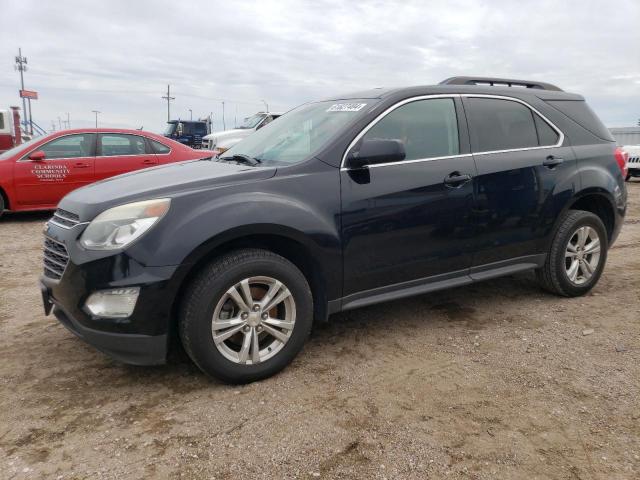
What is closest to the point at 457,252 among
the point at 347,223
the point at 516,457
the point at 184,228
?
the point at 347,223

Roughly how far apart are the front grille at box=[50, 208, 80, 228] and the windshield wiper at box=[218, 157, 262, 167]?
1116mm

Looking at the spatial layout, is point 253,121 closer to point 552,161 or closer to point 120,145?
point 120,145

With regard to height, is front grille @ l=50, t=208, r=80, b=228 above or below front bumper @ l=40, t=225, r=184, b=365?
above

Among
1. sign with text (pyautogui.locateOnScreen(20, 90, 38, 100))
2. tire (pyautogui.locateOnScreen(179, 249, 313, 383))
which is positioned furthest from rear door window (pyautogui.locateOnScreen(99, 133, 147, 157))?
sign with text (pyautogui.locateOnScreen(20, 90, 38, 100))

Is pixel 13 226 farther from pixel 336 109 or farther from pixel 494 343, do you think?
pixel 494 343

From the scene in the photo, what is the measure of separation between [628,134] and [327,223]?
84.3ft

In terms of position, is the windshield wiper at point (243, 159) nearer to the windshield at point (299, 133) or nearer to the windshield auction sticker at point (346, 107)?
the windshield at point (299, 133)

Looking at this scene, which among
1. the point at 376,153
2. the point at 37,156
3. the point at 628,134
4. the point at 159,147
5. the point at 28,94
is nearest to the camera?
the point at 376,153

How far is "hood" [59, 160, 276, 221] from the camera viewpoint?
9.05 ft

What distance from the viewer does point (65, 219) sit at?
2943 mm

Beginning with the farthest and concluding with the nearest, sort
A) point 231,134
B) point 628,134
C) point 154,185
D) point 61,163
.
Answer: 1. point 628,134
2. point 231,134
3. point 61,163
4. point 154,185

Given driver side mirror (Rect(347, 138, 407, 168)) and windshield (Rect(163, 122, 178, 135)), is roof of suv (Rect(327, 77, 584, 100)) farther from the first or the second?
windshield (Rect(163, 122, 178, 135))

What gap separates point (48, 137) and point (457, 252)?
23.6 ft

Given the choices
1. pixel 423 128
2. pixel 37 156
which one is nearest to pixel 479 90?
pixel 423 128
